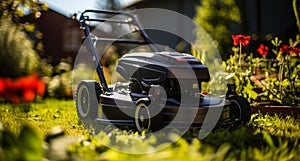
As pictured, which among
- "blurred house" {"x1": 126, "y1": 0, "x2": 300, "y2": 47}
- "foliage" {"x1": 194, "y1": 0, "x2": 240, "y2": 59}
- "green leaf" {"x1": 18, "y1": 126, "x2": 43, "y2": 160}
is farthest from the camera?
"blurred house" {"x1": 126, "y1": 0, "x2": 300, "y2": 47}

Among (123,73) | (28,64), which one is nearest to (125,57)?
(123,73)

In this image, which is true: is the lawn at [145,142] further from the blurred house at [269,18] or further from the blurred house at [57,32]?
the blurred house at [57,32]

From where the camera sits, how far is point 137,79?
447cm

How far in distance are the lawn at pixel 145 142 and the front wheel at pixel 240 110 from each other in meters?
0.10

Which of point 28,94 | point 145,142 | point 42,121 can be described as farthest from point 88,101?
point 28,94

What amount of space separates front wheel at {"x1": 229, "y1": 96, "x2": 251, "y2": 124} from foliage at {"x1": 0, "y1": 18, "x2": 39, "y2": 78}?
7.17 metres

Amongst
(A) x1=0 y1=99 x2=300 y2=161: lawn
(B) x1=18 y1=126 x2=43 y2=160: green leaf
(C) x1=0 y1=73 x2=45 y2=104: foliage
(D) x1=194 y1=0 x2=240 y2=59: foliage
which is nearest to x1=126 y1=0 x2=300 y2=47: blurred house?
(D) x1=194 y1=0 x2=240 y2=59: foliage

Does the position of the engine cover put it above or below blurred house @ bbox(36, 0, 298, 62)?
below

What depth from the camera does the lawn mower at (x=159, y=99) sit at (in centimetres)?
398

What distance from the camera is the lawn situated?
87.7 inches

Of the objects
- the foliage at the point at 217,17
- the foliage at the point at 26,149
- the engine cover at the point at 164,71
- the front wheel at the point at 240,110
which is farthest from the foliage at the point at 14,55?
the foliage at the point at 26,149

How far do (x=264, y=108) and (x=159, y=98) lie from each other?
1730 millimetres

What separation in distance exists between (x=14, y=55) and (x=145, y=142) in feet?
27.3

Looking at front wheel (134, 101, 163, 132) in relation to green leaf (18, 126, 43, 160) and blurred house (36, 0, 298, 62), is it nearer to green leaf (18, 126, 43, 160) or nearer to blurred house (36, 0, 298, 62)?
green leaf (18, 126, 43, 160)
